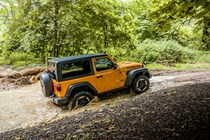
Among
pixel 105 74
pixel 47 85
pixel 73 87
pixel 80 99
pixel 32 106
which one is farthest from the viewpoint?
pixel 32 106

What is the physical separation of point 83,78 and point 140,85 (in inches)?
94.4

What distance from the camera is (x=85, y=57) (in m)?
7.34

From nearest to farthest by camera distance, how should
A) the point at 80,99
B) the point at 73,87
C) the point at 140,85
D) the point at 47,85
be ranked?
the point at 73,87
the point at 47,85
the point at 80,99
the point at 140,85

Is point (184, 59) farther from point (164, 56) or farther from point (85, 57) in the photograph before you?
point (85, 57)

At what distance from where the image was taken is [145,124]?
12.8 feet

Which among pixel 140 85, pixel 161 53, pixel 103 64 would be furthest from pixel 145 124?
pixel 161 53

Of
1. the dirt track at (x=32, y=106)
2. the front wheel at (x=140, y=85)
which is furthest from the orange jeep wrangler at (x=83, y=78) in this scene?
the dirt track at (x=32, y=106)

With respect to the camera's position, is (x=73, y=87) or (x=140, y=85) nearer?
(x=73, y=87)

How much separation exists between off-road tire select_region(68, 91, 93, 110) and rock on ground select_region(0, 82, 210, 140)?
2.29 metres

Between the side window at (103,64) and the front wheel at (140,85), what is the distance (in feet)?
4.01

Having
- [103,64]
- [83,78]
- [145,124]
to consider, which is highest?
[103,64]

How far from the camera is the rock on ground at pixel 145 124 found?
3480 millimetres

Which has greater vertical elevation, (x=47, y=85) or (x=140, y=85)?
(x=47, y=85)

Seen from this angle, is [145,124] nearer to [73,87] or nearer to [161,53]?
[73,87]
